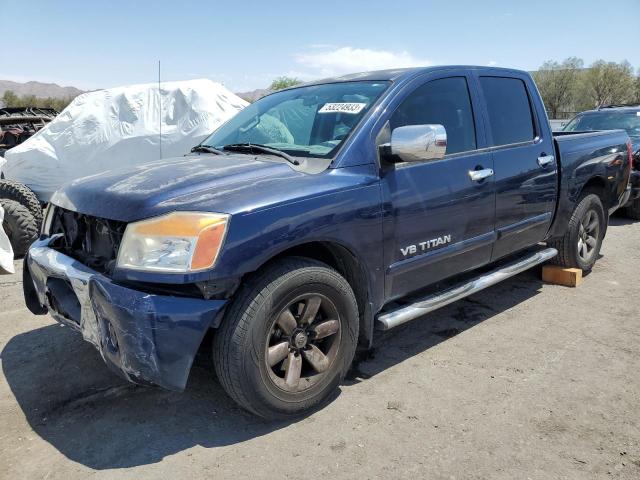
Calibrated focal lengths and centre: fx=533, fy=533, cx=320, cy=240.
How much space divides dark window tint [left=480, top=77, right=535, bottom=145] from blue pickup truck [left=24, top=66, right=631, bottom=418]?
2 cm

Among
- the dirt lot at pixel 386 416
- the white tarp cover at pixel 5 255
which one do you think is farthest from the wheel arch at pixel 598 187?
the white tarp cover at pixel 5 255

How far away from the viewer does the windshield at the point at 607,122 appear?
363 inches

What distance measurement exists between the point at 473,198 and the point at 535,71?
61976 millimetres

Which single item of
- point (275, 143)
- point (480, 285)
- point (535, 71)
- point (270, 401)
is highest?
point (535, 71)

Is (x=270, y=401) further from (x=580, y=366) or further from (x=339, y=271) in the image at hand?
(x=580, y=366)

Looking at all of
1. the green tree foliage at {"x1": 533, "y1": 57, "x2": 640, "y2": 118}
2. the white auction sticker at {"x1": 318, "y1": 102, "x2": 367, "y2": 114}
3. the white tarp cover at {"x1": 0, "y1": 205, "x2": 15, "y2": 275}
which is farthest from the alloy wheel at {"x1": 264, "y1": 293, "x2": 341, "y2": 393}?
the green tree foliage at {"x1": 533, "y1": 57, "x2": 640, "y2": 118}

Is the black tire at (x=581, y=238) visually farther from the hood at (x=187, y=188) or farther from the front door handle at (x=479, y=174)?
the hood at (x=187, y=188)

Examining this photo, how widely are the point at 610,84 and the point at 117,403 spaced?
5853 cm

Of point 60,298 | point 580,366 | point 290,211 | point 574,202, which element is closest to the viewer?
point 290,211

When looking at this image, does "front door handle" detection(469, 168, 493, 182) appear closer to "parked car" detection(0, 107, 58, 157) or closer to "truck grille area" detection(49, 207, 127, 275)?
"truck grille area" detection(49, 207, 127, 275)

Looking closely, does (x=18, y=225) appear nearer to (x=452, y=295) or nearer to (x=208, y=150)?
(x=208, y=150)

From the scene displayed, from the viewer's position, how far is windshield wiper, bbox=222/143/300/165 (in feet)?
10.2

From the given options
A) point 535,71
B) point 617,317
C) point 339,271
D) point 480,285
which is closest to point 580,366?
point 480,285

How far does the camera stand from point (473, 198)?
358 centimetres
